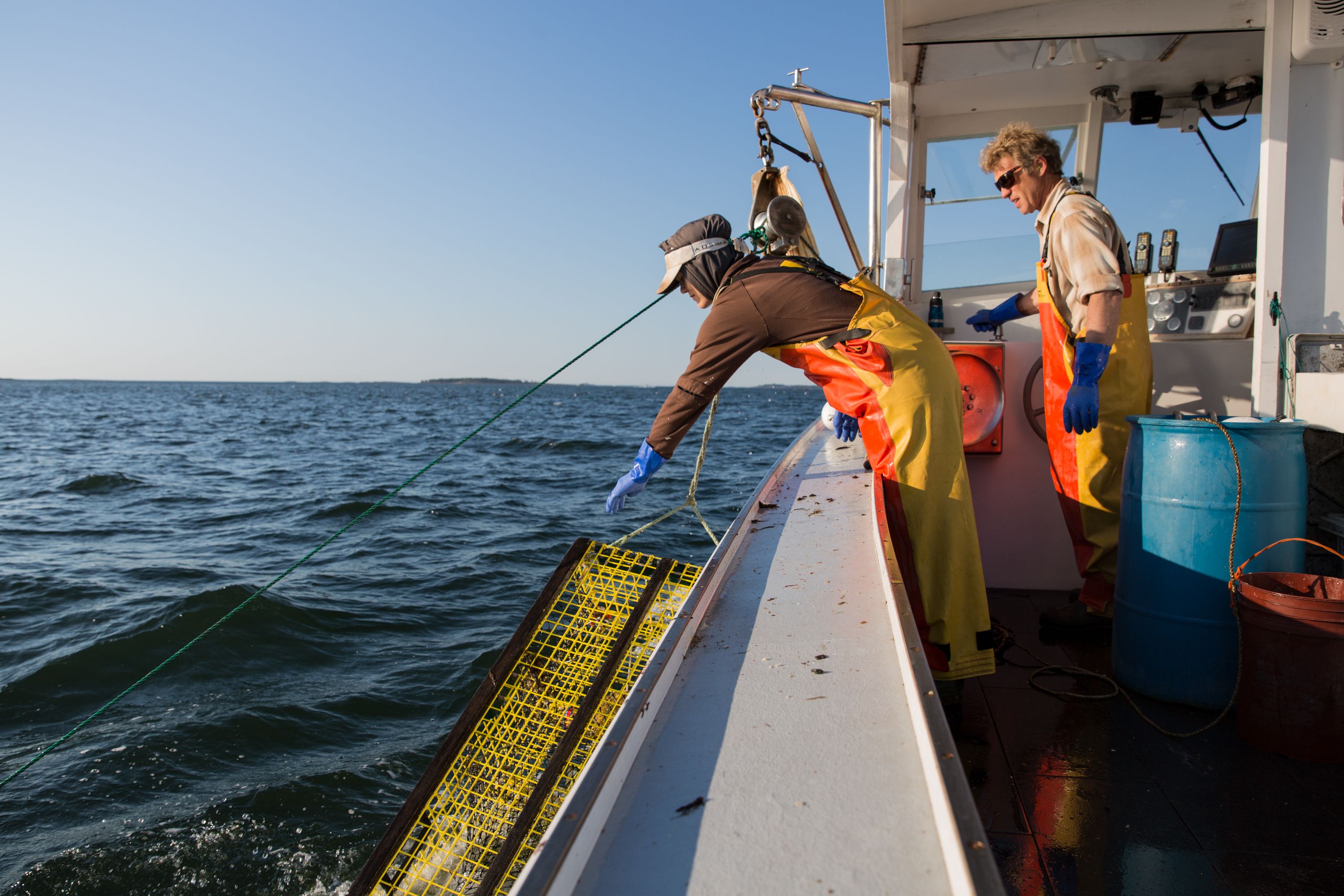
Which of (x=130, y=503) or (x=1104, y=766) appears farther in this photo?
(x=130, y=503)

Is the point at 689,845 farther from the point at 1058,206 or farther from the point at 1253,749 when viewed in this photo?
the point at 1058,206

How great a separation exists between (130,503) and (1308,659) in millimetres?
13061

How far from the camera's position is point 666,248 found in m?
2.72

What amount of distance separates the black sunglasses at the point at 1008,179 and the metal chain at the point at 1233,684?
1077mm

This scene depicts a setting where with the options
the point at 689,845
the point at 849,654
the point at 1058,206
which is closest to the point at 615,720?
the point at 689,845

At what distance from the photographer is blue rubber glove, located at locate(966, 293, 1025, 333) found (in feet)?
12.1

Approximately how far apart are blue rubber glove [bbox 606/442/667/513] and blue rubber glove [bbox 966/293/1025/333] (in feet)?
6.51

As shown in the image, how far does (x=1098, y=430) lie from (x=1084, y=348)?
0.36m

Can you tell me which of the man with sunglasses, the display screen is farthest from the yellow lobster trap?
the display screen

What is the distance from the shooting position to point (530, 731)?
2.40 metres

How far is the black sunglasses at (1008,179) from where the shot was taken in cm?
290

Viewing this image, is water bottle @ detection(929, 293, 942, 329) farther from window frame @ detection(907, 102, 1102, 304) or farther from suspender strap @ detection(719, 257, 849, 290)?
suspender strap @ detection(719, 257, 849, 290)

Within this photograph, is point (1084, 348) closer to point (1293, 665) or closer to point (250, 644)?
point (1293, 665)

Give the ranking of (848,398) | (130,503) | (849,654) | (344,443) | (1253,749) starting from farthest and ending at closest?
(344,443)
(130,503)
(848,398)
(1253,749)
(849,654)
